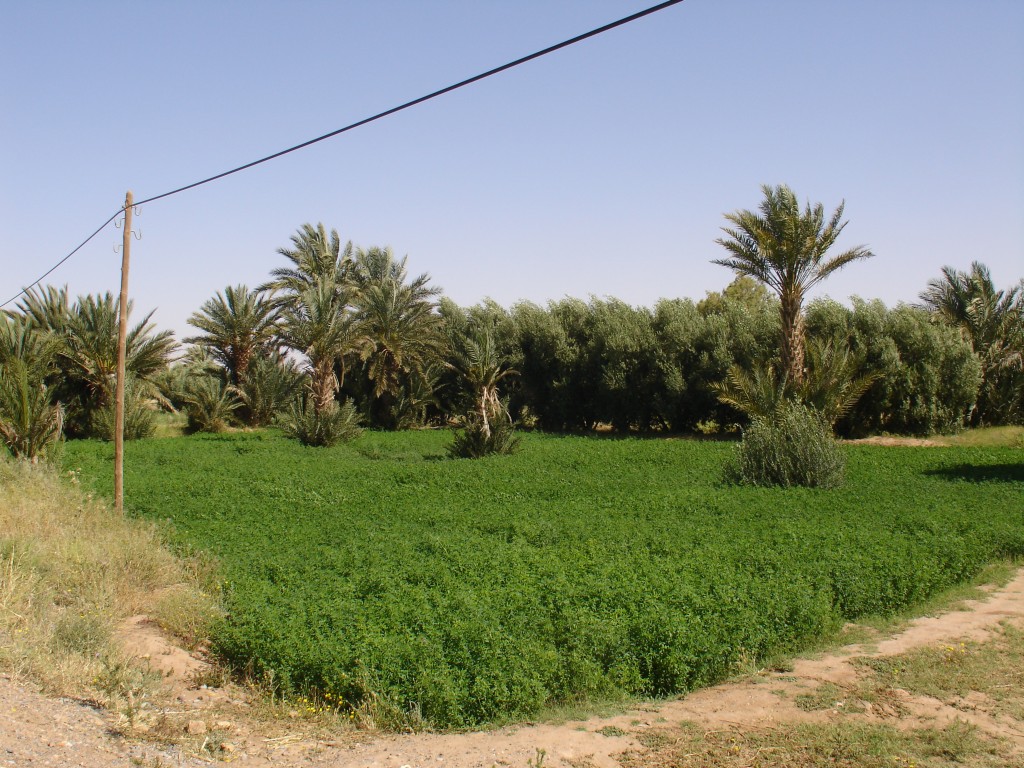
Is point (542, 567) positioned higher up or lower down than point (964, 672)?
higher up

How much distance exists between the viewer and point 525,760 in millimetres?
5078

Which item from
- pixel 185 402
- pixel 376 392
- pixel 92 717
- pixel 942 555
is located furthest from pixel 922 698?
pixel 185 402

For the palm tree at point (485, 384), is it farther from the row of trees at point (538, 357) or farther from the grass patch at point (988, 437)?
the grass patch at point (988, 437)

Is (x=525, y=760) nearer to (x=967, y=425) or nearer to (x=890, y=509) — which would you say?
(x=890, y=509)

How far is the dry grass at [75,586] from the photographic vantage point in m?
6.07

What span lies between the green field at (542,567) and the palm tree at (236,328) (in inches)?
637

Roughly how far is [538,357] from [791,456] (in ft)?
66.1

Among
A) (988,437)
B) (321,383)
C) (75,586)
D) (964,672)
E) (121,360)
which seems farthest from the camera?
(321,383)

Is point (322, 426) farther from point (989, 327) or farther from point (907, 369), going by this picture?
point (989, 327)

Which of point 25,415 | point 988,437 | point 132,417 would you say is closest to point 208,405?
Result: point 132,417

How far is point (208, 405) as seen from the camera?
31.3 meters

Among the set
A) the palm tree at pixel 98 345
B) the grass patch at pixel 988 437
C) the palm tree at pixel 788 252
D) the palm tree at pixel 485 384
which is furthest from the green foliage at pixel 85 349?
the grass patch at pixel 988 437

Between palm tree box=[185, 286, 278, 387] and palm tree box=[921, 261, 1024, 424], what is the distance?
1002 inches

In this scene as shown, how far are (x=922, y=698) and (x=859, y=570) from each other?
248 centimetres
